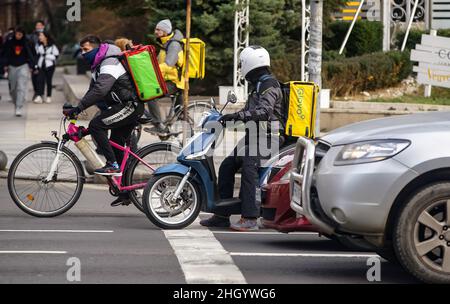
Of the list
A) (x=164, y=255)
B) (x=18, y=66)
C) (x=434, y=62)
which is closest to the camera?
(x=164, y=255)

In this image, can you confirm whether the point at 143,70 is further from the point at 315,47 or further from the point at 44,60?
the point at 44,60

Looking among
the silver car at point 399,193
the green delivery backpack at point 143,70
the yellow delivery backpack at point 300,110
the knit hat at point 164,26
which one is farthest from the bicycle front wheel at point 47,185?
the knit hat at point 164,26

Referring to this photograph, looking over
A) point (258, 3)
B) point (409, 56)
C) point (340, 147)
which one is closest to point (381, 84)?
point (409, 56)

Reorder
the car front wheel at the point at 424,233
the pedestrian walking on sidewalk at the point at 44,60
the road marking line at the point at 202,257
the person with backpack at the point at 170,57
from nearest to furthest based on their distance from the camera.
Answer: the car front wheel at the point at 424,233
the road marking line at the point at 202,257
the person with backpack at the point at 170,57
the pedestrian walking on sidewalk at the point at 44,60

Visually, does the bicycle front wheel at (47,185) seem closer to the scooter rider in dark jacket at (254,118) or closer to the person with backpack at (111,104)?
the person with backpack at (111,104)

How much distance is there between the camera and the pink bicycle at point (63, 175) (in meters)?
11.5

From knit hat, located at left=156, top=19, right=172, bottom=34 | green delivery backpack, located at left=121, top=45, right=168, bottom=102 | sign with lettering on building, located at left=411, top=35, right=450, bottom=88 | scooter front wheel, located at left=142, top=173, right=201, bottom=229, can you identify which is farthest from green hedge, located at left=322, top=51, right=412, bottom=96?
scooter front wheel, located at left=142, top=173, right=201, bottom=229

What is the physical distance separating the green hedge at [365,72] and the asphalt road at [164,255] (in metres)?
11.9

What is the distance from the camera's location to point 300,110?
1049 centimetres

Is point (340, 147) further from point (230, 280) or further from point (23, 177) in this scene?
point (23, 177)

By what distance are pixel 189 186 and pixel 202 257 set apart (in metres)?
1.76

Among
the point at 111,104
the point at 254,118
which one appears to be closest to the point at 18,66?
the point at 111,104
